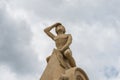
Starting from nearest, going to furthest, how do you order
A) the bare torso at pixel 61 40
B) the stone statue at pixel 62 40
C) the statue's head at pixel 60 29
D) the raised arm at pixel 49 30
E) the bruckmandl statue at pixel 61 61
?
the bruckmandl statue at pixel 61 61, the stone statue at pixel 62 40, the bare torso at pixel 61 40, the statue's head at pixel 60 29, the raised arm at pixel 49 30

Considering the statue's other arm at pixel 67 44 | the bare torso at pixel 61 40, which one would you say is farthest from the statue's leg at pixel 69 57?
the bare torso at pixel 61 40

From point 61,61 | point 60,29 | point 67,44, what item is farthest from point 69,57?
point 60,29

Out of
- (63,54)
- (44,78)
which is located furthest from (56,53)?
(44,78)

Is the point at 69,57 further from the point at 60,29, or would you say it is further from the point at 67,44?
the point at 60,29

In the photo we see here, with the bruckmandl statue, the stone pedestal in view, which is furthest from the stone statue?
the stone pedestal

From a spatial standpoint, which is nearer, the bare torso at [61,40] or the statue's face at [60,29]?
the bare torso at [61,40]

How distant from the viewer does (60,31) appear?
1289 centimetres

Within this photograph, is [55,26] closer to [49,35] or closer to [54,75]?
[49,35]

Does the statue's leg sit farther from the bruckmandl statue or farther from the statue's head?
the statue's head

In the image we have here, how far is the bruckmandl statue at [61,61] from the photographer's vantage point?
39.2 ft

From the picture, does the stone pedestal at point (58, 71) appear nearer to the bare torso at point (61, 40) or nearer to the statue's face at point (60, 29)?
the bare torso at point (61, 40)

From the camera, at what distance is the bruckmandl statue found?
1194 centimetres

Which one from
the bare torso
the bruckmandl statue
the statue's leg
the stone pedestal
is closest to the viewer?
the stone pedestal

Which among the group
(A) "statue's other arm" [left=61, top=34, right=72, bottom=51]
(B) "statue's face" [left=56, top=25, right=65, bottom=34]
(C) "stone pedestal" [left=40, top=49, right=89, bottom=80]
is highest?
(B) "statue's face" [left=56, top=25, right=65, bottom=34]
